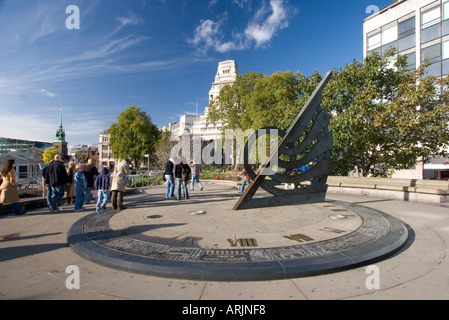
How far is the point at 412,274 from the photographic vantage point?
12.1 feet

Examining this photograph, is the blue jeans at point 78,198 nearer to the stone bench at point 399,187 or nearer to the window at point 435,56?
the stone bench at point 399,187

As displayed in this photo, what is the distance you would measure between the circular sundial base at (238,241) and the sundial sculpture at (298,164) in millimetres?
661

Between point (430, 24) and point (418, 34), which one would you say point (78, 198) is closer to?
point (418, 34)

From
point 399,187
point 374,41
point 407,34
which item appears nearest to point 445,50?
point 407,34

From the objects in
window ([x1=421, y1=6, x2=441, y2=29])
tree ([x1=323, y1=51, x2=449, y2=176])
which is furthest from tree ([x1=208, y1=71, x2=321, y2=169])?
window ([x1=421, y1=6, x2=441, y2=29])

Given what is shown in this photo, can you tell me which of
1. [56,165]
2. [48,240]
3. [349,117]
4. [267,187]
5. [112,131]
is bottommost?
[48,240]

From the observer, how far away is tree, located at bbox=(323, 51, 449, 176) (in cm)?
1235

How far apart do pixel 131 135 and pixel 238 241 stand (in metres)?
46.3

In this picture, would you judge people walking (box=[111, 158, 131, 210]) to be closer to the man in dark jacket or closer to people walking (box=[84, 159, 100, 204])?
the man in dark jacket

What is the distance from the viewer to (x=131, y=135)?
4694 centimetres

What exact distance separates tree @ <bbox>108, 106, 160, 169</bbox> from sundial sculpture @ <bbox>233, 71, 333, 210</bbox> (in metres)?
41.2
